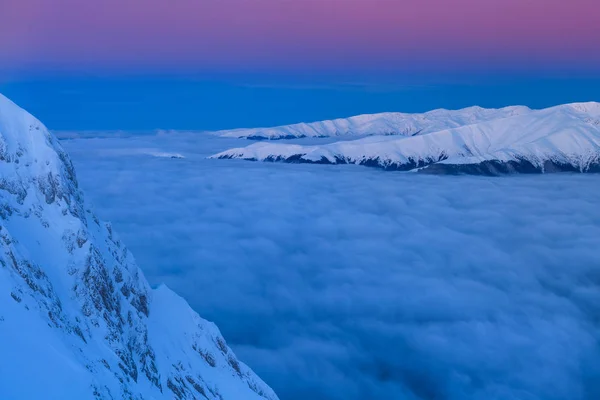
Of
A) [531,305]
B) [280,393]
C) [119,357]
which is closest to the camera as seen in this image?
[119,357]

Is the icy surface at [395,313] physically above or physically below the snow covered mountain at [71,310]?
below

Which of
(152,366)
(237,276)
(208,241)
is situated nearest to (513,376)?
A: (237,276)

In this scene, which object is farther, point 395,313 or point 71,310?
point 395,313

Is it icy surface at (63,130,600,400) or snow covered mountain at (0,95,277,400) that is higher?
snow covered mountain at (0,95,277,400)

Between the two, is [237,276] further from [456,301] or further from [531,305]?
[531,305]

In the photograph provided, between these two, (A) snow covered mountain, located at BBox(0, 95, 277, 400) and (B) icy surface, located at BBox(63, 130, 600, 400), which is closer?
(A) snow covered mountain, located at BBox(0, 95, 277, 400)

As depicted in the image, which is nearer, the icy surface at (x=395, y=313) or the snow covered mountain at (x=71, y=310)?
the snow covered mountain at (x=71, y=310)

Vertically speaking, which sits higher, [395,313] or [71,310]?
[71,310]

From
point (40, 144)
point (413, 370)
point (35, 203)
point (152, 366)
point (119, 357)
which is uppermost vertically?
point (40, 144)
